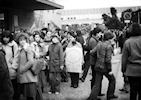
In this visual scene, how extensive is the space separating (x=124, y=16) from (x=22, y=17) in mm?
6207

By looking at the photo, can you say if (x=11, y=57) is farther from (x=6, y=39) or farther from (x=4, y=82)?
(x=4, y=82)

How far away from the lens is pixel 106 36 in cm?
614

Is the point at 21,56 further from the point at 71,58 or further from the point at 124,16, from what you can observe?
the point at 124,16

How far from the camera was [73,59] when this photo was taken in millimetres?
8352

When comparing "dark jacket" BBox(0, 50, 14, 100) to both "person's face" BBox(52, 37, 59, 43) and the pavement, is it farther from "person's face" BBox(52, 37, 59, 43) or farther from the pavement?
"person's face" BBox(52, 37, 59, 43)

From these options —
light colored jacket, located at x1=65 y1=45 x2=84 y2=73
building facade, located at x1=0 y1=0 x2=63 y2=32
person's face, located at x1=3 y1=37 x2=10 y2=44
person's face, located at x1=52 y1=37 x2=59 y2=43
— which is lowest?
light colored jacket, located at x1=65 y1=45 x2=84 y2=73

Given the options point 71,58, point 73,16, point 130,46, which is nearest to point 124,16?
point 71,58

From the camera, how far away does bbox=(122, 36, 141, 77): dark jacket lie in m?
5.14

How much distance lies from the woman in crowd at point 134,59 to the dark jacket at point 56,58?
2.48m

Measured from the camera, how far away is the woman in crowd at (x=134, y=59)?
16.9ft

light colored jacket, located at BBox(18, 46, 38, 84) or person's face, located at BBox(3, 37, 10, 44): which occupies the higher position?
person's face, located at BBox(3, 37, 10, 44)

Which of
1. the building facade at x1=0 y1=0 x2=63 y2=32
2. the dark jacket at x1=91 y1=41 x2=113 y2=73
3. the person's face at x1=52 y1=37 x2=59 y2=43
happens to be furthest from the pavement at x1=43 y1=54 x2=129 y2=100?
the building facade at x1=0 y1=0 x2=63 y2=32

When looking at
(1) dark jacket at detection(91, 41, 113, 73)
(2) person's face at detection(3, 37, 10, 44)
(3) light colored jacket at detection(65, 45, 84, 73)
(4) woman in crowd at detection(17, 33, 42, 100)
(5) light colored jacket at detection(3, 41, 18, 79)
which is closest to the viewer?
(4) woman in crowd at detection(17, 33, 42, 100)

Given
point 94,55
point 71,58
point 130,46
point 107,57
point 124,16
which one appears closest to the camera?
point 130,46
